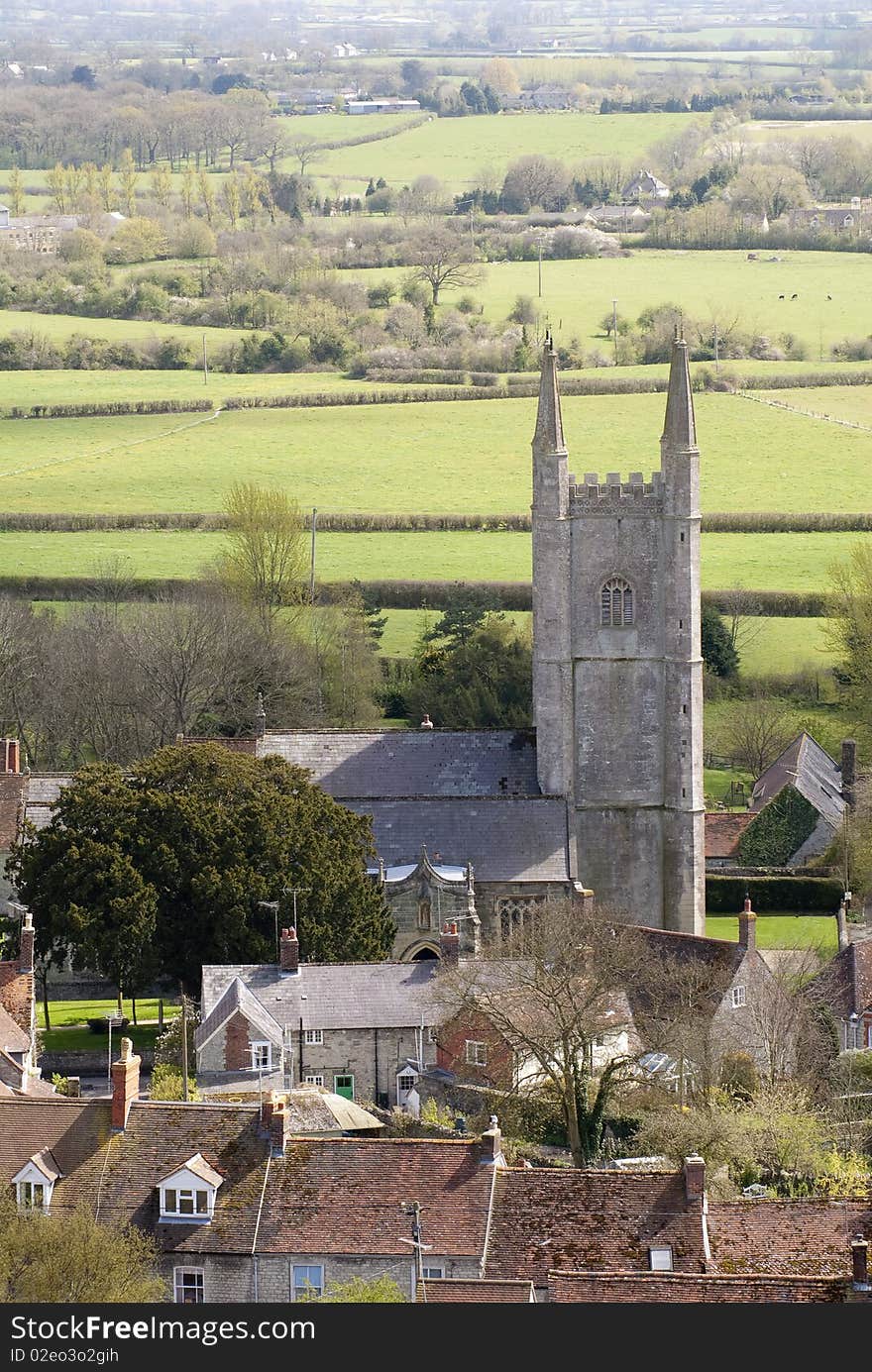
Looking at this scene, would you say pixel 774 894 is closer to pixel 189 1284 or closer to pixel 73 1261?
pixel 189 1284

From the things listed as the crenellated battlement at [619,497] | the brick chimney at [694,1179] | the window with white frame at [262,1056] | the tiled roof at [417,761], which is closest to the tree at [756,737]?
the tiled roof at [417,761]

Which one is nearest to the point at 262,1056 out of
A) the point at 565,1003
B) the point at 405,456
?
the point at 565,1003

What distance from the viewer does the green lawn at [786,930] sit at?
78500 mm

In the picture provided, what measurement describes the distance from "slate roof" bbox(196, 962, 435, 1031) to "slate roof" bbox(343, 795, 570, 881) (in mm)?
10004

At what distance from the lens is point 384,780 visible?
260 ft

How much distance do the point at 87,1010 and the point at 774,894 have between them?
21405mm

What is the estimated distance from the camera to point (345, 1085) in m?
63.5

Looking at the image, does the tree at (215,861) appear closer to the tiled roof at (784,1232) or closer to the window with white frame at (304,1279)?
the window with white frame at (304,1279)

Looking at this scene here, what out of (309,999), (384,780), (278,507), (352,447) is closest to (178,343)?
(352,447)

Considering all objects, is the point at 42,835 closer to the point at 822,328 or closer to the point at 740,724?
the point at 740,724

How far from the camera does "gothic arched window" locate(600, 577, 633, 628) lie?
78875mm

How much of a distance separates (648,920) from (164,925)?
14871mm

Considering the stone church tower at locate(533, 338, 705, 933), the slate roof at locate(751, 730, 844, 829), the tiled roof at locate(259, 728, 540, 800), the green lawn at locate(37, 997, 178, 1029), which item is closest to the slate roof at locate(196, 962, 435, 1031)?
the green lawn at locate(37, 997, 178, 1029)

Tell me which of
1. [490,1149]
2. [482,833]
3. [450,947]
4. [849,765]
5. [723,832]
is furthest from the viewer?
[849,765]
